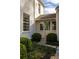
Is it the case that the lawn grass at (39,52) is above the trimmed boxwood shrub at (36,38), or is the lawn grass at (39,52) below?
below

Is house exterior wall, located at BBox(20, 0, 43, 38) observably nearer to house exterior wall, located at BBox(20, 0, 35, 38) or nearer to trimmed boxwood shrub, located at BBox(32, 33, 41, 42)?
house exterior wall, located at BBox(20, 0, 35, 38)

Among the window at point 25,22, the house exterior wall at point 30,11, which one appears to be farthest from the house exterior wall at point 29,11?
the window at point 25,22

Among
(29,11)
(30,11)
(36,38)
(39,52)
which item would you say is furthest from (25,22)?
(39,52)

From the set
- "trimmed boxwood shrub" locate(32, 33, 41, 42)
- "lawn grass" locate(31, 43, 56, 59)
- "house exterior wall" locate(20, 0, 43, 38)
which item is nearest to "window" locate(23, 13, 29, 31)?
"house exterior wall" locate(20, 0, 43, 38)

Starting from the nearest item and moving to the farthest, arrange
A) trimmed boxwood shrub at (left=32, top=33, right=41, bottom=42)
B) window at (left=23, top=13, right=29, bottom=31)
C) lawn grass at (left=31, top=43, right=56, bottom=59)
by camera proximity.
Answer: lawn grass at (left=31, top=43, right=56, bottom=59) → window at (left=23, top=13, right=29, bottom=31) → trimmed boxwood shrub at (left=32, top=33, right=41, bottom=42)

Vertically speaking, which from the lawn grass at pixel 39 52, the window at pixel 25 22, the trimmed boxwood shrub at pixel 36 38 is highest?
the window at pixel 25 22

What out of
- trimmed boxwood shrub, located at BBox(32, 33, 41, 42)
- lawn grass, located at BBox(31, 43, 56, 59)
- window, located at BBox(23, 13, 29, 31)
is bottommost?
lawn grass, located at BBox(31, 43, 56, 59)

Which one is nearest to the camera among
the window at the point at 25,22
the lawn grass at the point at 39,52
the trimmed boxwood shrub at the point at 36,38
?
the lawn grass at the point at 39,52

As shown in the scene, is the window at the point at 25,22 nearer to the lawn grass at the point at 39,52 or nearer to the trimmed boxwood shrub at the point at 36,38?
the trimmed boxwood shrub at the point at 36,38

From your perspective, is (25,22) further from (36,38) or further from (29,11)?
(36,38)
